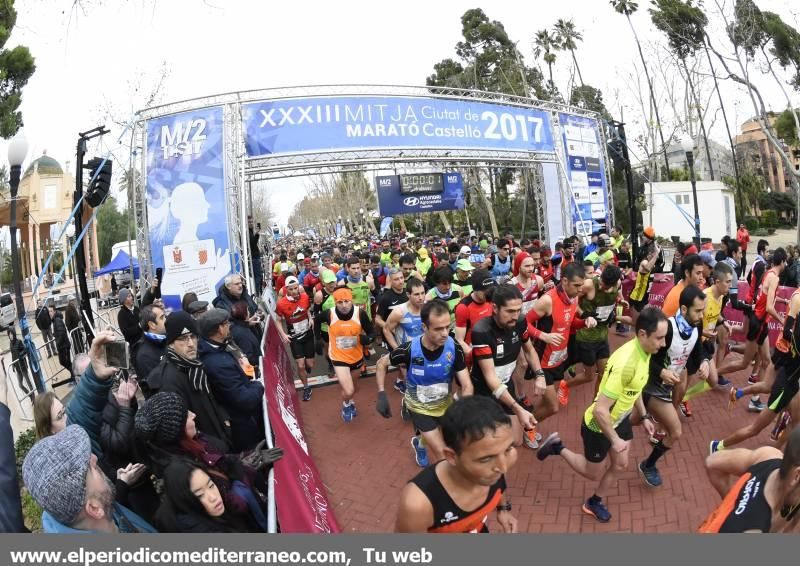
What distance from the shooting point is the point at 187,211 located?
9.63 meters

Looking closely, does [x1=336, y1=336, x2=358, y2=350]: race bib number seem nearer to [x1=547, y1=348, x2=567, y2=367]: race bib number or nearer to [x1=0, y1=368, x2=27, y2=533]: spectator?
[x1=547, y1=348, x2=567, y2=367]: race bib number

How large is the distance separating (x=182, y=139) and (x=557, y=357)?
8.83 metres

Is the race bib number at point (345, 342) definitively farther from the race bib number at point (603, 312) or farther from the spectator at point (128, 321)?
the spectator at point (128, 321)

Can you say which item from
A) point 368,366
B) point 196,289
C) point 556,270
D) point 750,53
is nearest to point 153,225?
point 196,289

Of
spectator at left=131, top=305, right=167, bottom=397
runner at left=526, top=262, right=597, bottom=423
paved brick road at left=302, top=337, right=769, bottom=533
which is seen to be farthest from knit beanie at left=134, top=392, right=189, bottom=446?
runner at left=526, top=262, right=597, bottom=423

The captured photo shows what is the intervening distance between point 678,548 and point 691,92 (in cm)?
3092

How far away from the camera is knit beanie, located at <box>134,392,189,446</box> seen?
2.39 m

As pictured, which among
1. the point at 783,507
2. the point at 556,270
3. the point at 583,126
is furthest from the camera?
the point at 583,126

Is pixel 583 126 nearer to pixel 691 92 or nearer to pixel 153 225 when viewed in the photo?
pixel 153 225

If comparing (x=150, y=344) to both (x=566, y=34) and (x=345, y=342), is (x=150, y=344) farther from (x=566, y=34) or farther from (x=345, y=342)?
(x=566, y=34)

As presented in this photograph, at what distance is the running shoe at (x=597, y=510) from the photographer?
3.68m

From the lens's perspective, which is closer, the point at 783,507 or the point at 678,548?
the point at 678,548

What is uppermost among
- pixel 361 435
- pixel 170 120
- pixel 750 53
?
pixel 750 53

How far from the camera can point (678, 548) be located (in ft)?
5.65
